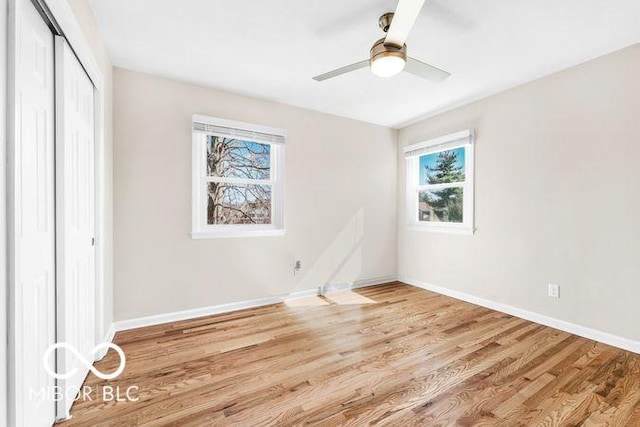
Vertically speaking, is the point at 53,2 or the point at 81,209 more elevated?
the point at 53,2

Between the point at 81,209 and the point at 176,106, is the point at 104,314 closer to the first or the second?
the point at 81,209

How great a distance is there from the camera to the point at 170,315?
281 cm

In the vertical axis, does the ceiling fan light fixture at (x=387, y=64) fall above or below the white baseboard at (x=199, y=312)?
above

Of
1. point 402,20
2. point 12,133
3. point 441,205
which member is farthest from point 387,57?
point 441,205

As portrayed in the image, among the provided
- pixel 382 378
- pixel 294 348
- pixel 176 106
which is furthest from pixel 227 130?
pixel 382 378

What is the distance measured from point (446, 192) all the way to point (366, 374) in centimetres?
264

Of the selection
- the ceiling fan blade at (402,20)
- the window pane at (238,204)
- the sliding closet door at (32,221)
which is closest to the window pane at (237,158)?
the window pane at (238,204)

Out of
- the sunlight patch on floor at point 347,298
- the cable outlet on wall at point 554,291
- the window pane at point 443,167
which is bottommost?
the sunlight patch on floor at point 347,298

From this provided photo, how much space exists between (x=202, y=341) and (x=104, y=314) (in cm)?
77

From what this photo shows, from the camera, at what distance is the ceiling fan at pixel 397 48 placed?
145 centimetres

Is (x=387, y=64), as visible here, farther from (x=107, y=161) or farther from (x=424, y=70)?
(x=107, y=161)

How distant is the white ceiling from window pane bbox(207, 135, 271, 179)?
57 centimetres

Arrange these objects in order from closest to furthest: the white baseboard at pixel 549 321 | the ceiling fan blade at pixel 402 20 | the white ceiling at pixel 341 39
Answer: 1. the ceiling fan blade at pixel 402 20
2. the white ceiling at pixel 341 39
3. the white baseboard at pixel 549 321

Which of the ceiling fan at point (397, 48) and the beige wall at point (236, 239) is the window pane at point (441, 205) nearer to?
the beige wall at point (236, 239)
